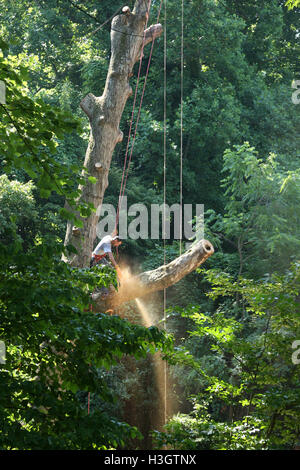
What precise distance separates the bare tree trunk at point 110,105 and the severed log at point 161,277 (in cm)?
59

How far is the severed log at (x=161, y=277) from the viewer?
7.36 metres

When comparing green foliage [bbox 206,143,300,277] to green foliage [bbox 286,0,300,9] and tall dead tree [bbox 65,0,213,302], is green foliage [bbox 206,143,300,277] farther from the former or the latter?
green foliage [bbox 286,0,300,9]

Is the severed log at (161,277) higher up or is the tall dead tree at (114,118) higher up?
the tall dead tree at (114,118)

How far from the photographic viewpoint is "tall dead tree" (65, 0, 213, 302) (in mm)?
7402

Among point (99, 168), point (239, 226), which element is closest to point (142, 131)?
point (239, 226)

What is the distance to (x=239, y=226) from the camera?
13109 millimetres

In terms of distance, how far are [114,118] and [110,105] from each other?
0.52ft

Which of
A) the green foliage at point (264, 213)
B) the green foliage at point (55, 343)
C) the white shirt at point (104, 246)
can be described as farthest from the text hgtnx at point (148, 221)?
the green foliage at point (55, 343)

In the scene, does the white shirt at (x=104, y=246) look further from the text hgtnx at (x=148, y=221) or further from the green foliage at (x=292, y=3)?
the text hgtnx at (x=148, y=221)

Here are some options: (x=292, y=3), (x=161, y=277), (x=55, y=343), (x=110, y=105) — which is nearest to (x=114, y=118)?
(x=110, y=105)

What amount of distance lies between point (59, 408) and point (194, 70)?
47.6 ft

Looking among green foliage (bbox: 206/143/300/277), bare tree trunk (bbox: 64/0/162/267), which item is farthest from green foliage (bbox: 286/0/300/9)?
green foliage (bbox: 206/143/300/277)

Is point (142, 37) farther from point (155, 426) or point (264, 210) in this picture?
point (155, 426)

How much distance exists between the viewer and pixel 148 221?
15219mm
